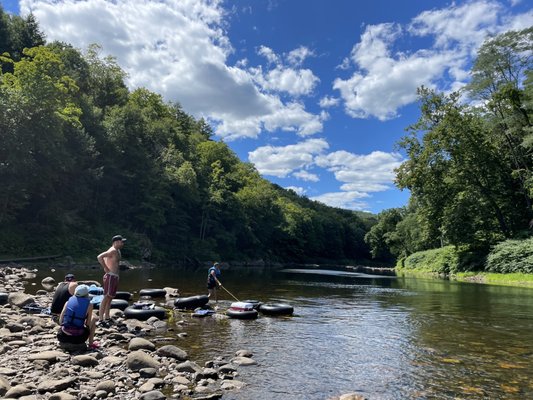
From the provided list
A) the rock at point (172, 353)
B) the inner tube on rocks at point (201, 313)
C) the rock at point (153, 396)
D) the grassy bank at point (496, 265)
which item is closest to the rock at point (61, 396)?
the rock at point (153, 396)

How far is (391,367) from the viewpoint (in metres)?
9.63

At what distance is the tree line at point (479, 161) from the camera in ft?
139

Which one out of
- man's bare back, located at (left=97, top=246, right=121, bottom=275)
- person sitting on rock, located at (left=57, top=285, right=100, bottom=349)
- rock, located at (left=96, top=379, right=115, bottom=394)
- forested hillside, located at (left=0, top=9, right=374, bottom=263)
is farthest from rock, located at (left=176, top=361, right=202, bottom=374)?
forested hillside, located at (left=0, top=9, right=374, bottom=263)

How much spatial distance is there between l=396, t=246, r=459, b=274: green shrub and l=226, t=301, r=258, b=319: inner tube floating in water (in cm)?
4038

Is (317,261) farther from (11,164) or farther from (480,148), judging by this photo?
(11,164)

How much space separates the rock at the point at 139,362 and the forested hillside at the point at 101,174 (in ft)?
117

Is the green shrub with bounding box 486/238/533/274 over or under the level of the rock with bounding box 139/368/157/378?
over

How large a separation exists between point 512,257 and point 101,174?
4679cm

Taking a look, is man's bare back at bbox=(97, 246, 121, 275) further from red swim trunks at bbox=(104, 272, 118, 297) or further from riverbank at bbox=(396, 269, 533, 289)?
riverbank at bbox=(396, 269, 533, 289)

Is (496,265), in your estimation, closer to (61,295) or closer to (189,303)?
(189,303)

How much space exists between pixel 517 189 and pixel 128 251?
1850 inches

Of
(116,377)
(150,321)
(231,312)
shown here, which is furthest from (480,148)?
(116,377)

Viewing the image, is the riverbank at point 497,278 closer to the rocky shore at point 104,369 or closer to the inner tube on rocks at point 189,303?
the inner tube on rocks at point 189,303

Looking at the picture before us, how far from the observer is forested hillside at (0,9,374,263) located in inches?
1550
